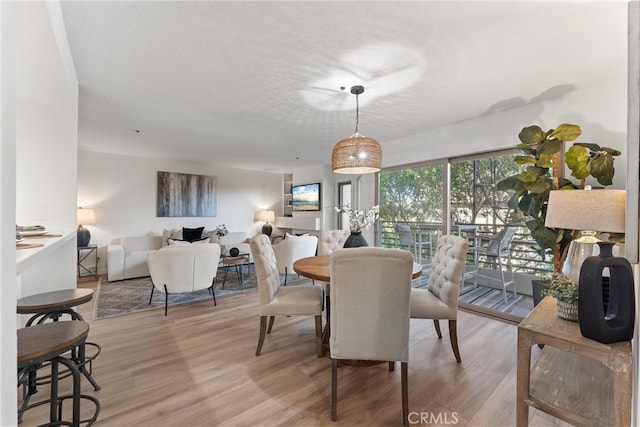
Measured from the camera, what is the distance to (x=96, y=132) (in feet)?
13.1

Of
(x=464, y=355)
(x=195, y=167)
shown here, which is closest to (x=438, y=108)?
(x=464, y=355)

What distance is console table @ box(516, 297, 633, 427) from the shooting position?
1.10 metres

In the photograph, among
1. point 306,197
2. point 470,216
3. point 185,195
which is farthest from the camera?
point 306,197

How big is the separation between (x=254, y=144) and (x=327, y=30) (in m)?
3.14

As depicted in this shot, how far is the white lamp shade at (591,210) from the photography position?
58.3 inches

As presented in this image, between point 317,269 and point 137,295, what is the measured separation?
3.08 meters

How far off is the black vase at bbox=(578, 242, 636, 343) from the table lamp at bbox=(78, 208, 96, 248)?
615 centimetres

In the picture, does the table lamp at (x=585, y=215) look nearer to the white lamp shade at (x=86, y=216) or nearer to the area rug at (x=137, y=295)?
the area rug at (x=137, y=295)

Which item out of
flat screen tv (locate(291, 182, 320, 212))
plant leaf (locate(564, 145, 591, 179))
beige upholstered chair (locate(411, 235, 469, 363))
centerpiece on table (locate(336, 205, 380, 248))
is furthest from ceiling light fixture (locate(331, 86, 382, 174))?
flat screen tv (locate(291, 182, 320, 212))

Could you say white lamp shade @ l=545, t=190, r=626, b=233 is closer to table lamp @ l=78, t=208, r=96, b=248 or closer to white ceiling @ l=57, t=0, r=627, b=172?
white ceiling @ l=57, t=0, r=627, b=172

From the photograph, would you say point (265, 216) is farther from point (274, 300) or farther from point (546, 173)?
point (546, 173)

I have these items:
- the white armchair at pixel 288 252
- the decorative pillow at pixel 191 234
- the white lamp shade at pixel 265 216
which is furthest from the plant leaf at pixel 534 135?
the white lamp shade at pixel 265 216

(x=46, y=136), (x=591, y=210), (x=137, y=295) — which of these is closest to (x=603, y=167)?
(x=591, y=210)

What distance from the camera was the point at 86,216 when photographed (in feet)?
15.6
